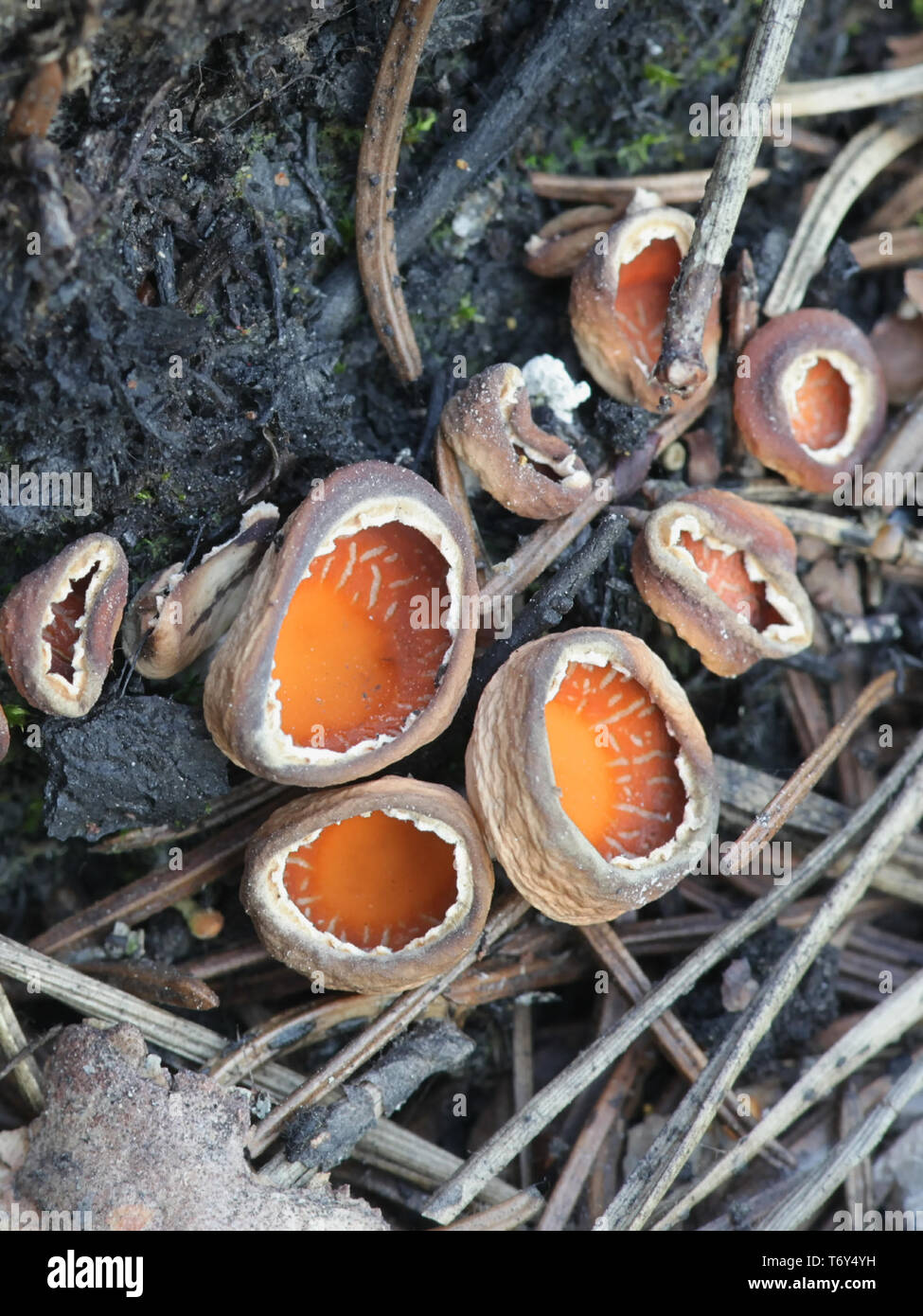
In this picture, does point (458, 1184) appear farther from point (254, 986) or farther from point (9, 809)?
point (9, 809)

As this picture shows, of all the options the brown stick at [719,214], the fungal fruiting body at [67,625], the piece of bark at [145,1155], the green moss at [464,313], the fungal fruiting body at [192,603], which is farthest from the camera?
the green moss at [464,313]

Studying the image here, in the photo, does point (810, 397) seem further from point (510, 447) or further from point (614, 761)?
point (614, 761)

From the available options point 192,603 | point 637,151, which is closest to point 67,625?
point 192,603

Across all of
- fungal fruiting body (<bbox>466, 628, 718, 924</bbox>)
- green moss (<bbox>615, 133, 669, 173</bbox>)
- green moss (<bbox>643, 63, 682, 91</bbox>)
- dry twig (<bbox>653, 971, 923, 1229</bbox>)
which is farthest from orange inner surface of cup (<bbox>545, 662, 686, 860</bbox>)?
green moss (<bbox>643, 63, 682, 91</bbox>)

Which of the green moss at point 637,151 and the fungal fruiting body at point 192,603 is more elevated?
the green moss at point 637,151

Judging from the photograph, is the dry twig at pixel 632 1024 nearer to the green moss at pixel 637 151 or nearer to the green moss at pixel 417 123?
the green moss at pixel 637 151

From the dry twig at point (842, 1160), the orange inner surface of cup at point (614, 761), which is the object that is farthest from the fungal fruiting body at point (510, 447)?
the dry twig at point (842, 1160)
